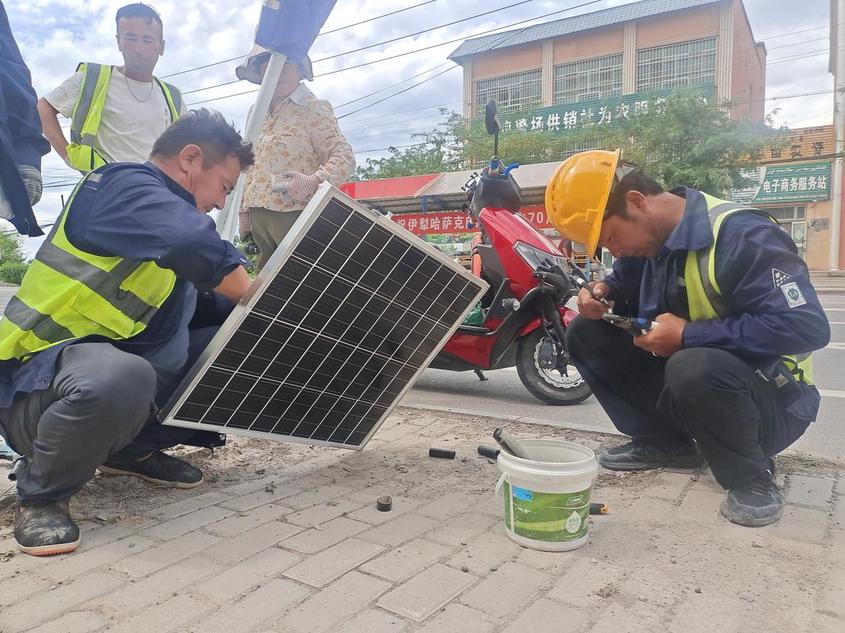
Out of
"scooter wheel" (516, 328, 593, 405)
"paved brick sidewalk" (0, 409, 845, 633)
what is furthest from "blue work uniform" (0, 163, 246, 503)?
"scooter wheel" (516, 328, 593, 405)

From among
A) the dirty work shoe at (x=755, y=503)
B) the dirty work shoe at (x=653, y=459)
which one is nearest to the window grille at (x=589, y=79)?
the dirty work shoe at (x=653, y=459)

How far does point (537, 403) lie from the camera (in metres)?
4.73

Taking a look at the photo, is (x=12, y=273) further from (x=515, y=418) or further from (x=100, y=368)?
(x=100, y=368)

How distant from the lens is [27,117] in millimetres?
2703

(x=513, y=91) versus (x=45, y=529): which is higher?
(x=513, y=91)

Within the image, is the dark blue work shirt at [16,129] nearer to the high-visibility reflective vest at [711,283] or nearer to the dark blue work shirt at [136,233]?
the dark blue work shirt at [136,233]

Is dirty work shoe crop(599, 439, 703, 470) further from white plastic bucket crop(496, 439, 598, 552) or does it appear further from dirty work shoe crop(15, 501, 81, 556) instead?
dirty work shoe crop(15, 501, 81, 556)

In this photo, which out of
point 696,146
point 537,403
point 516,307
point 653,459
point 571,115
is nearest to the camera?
point 653,459

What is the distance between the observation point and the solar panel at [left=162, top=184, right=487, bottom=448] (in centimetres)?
222

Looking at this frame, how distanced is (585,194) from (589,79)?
3356cm

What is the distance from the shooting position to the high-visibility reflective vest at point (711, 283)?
2.39 m

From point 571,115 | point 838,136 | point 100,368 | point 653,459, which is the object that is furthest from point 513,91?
point 100,368

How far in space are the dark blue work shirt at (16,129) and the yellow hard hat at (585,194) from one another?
2145 millimetres

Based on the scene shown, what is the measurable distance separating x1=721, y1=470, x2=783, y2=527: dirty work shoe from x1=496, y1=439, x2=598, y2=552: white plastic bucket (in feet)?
2.04
